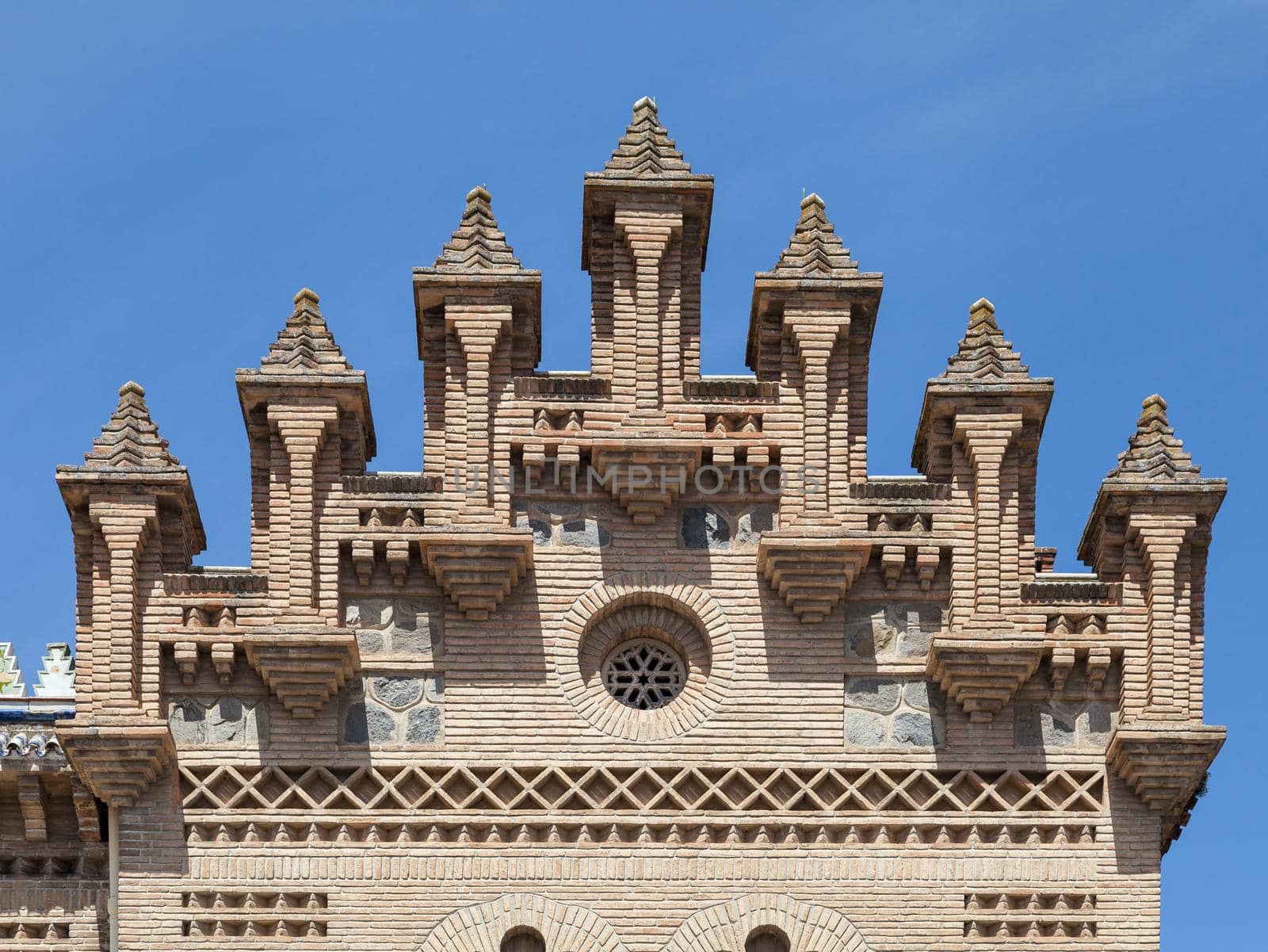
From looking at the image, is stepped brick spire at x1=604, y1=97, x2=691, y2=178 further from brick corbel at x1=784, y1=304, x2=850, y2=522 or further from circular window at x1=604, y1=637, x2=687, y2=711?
circular window at x1=604, y1=637, x2=687, y2=711

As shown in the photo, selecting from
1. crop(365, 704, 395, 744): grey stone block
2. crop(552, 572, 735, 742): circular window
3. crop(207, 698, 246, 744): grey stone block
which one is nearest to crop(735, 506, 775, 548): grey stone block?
crop(552, 572, 735, 742): circular window

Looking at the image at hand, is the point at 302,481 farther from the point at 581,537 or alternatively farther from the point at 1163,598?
the point at 1163,598

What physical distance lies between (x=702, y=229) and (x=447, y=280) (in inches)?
107

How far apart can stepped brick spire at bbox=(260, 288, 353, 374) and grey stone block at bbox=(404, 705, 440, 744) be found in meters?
3.50

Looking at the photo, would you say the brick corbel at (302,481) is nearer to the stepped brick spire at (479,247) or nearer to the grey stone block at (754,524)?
the stepped brick spire at (479,247)

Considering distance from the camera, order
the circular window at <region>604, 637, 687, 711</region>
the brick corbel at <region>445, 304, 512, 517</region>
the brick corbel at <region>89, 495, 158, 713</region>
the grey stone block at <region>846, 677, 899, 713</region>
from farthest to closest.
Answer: the brick corbel at <region>445, 304, 512, 517</region>
the circular window at <region>604, 637, 687, 711</region>
the grey stone block at <region>846, 677, 899, 713</region>
the brick corbel at <region>89, 495, 158, 713</region>

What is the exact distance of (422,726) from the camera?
37688 mm

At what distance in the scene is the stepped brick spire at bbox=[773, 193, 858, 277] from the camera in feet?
128

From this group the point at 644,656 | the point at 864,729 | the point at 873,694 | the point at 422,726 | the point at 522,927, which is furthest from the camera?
the point at 644,656

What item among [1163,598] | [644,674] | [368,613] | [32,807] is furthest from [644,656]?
[32,807]

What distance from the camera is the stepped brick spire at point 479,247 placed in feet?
127

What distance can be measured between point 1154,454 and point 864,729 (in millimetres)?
3987

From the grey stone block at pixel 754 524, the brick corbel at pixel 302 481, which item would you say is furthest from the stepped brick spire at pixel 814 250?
the brick corbel at pixel 302 481

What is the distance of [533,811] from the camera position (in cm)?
3738
